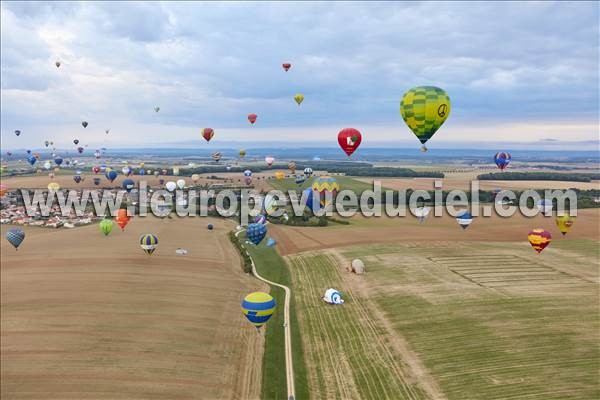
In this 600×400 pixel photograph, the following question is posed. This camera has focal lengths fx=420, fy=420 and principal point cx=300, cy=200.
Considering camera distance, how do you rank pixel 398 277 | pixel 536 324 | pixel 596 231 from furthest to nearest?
pixel 596 231
pixel 398 277
pixel 536 324

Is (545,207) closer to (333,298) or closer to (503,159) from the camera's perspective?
(503,159)

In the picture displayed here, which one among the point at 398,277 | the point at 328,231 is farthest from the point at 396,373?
the point at 328,231

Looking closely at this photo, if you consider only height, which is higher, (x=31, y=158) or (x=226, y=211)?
(x=31, y=158)

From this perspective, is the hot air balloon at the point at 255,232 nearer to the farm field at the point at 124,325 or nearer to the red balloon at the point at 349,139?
the farm field at the point at 124,325

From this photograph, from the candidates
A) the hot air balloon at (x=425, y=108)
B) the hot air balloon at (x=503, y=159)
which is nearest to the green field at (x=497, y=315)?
the hot air balloon at (x=503, y=159)

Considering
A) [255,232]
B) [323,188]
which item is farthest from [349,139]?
[323,188]

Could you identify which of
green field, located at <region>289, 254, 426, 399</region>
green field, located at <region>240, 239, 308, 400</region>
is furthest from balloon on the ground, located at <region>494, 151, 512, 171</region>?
green field, located at <region>240, 239, 308, 400</region>

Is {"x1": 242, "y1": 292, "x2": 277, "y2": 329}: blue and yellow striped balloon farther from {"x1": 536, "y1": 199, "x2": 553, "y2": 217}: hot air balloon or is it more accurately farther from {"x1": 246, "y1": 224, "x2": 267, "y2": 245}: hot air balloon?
{"x1": 536, "y1": 199, "x2": 553, "y2": 217}: hot air balloon

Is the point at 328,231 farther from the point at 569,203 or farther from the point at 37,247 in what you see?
the point at 569,203
